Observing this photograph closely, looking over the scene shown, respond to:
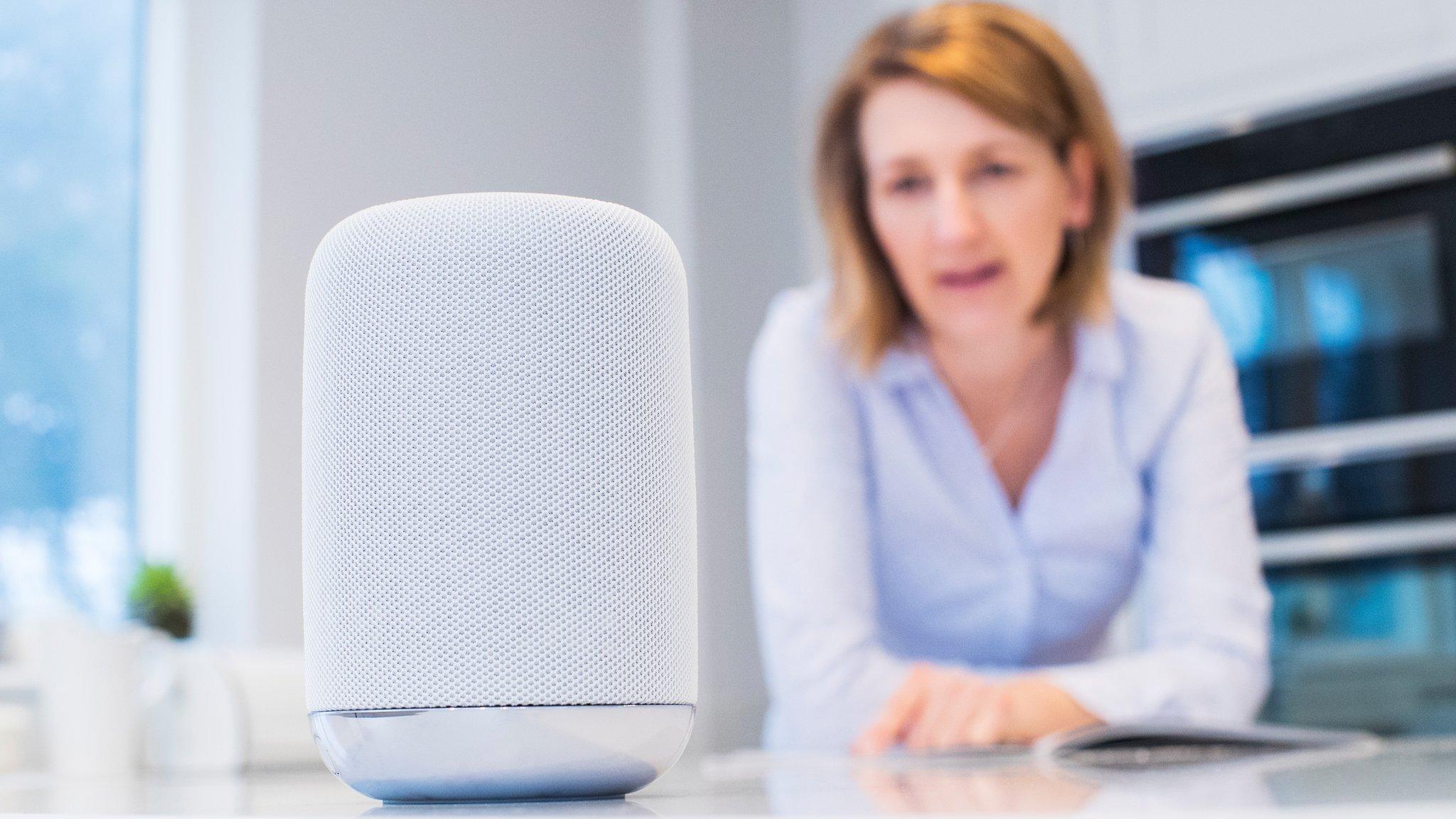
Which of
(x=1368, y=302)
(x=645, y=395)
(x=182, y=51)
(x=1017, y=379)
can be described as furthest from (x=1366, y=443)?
(x=182, y=51)

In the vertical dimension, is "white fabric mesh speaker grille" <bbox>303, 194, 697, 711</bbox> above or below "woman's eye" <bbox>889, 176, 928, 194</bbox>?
below

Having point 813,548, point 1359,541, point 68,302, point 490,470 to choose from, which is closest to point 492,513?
point 490,470

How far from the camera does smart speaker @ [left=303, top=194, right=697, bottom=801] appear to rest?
35 cm

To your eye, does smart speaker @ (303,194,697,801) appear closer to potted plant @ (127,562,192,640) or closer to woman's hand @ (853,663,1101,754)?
woman's hand @ (853,663,1101,754)

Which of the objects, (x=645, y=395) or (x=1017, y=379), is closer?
(x=645, y=395)

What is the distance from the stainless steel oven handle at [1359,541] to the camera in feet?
7.58

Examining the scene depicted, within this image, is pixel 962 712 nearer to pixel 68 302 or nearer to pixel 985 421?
pixel 985 421

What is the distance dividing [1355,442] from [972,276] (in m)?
1.41

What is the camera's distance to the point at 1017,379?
1.50m

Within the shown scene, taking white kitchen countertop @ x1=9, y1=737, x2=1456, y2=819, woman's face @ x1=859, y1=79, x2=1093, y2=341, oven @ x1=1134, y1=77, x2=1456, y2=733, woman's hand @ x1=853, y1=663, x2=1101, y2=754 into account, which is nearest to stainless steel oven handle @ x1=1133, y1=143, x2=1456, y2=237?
oven @ x1=1134, y1=77, x2=1456, y2=733

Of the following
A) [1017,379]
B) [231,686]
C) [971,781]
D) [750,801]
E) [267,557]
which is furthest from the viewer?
[267,557]

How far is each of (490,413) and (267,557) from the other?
2.50 meters

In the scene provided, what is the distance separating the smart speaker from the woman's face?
96cm

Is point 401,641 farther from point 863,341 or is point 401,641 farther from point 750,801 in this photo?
point 863,341
